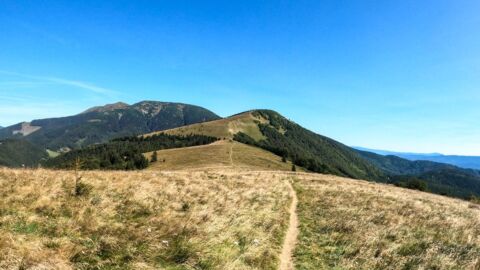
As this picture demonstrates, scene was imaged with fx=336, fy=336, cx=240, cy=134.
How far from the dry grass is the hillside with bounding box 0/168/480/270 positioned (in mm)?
32

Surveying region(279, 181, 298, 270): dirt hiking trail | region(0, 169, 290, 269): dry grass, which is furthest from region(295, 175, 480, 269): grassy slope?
region(0, 169, 290, 269): dry grass

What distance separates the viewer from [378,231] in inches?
560

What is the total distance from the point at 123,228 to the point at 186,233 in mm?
2017

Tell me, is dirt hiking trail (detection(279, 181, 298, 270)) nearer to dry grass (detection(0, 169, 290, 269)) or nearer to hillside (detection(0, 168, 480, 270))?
hillside (detection(0, 168, 480, 270))

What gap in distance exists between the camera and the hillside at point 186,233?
8.84 m

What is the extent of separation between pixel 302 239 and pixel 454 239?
638 centimetres

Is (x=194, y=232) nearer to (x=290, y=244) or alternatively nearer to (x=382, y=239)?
(x=290, y=244)

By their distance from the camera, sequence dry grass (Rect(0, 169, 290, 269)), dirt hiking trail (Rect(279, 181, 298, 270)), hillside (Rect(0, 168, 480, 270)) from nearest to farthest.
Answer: dry grass (Rect(0, 169, 290, 269))
hillside (Rect(0, 168, 480, 270))
dirt hiking trail (Rect(279, 181, 298, 270))

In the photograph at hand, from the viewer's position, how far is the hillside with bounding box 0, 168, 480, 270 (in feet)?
29.0

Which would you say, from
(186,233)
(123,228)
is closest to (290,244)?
(186,233)

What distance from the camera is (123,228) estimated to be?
10812 mm

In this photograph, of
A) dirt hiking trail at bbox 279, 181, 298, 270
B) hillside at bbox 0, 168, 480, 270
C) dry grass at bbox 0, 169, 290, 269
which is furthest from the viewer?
dirt hiking trail at bbox 279, 181, 298, 270

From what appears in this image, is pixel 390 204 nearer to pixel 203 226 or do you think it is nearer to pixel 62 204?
A: pixel 203 226

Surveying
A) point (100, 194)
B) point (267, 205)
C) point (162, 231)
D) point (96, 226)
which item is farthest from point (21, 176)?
point (267, 205)
